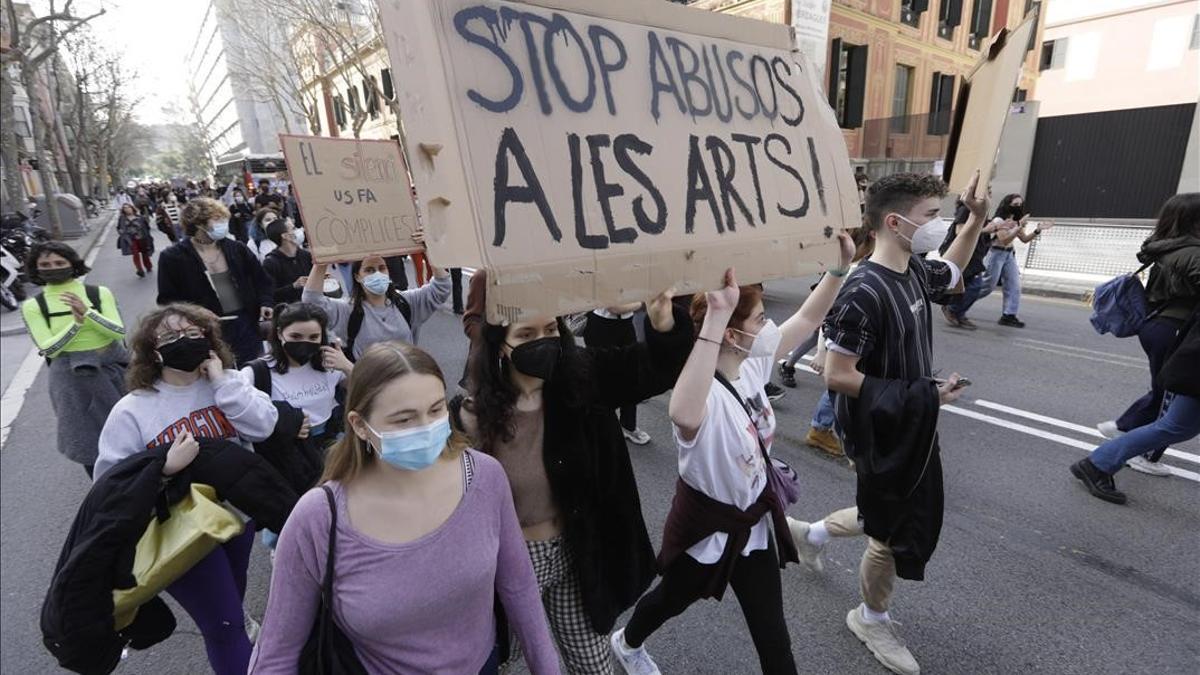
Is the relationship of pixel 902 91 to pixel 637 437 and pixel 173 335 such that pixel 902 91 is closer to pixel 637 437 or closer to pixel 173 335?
pixel 637 437

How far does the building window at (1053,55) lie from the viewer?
26.4m

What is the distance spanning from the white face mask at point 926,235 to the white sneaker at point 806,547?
147 cm

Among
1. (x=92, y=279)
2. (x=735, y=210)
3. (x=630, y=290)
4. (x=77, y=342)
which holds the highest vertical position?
(x=735, y=210)

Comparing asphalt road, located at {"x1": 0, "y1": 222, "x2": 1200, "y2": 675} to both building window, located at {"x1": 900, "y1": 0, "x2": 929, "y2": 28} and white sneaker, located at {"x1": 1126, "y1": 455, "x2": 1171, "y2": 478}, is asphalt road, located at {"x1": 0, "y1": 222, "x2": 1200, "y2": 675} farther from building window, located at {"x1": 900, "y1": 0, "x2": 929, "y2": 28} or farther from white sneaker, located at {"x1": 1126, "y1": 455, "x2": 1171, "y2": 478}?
building window, located at {"x1": 900, "y1": 0, "x2": 929, "y2": 28}

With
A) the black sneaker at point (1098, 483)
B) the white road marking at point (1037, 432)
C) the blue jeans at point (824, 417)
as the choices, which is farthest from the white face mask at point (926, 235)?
the white road marking at point (1037, 432)

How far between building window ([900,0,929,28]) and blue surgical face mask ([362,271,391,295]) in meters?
22.4

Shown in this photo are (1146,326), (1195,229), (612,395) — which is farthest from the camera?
(1146,326)

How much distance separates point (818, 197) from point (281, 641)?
1.71m

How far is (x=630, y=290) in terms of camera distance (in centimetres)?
132

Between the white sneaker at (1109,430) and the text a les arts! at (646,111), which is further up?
the text a les arts! at (646,111)

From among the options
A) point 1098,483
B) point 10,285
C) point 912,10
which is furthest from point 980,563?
point 912,10

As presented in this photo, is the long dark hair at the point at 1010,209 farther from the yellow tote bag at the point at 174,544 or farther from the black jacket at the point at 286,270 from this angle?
the yellow tote bag at the point at 174,544

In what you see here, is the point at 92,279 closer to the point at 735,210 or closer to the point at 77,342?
the point at 77,342

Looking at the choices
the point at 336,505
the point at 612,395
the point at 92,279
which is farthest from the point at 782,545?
the point at 92,279
